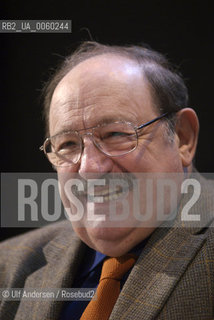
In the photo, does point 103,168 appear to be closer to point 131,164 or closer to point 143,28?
point 131,164

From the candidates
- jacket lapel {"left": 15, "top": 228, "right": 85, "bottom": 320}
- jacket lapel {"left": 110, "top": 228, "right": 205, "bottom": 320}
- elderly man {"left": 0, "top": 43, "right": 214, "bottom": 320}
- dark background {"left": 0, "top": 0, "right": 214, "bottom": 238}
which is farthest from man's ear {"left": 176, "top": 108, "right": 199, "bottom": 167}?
jacket lapel {"left": 15, "top": 228, "right": 85, "bottom": 320}

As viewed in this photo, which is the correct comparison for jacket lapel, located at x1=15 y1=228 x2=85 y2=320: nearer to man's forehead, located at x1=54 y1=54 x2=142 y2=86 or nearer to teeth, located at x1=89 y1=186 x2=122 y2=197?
teeth, located at x1=89 y1=186 x2=122 y2=197

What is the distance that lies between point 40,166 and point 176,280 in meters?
0.65

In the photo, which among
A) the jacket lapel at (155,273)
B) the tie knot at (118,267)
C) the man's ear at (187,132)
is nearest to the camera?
the jacket lapel at (155,273)

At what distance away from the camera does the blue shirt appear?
1049 millimetres

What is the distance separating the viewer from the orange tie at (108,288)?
3.16 ft

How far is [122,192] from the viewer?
105 cm

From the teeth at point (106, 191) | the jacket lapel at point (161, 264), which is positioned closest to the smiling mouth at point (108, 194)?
the teeth at point (106, 191)

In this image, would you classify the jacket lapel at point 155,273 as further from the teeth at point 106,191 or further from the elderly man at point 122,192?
the teeth at point 106,191

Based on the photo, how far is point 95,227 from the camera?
3.43 ft

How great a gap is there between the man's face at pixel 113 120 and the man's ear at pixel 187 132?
0.04 m

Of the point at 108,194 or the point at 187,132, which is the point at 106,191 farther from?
the point at 187,132

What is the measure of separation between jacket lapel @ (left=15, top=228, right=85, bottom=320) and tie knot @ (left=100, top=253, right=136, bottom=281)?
147 millimetres

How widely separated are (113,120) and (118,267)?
40 centimetres
